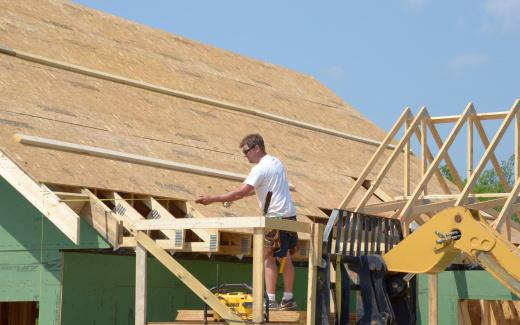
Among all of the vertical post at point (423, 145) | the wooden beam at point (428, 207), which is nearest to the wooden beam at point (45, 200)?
the wooden beam at point (428, 207)

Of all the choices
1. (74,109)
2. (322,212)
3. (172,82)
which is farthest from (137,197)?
(172,82)

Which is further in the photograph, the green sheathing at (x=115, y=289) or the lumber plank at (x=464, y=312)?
the lumber plank at (x=464, y=312)

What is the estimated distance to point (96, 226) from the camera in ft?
30.0

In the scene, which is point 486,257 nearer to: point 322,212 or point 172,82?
point 322,212

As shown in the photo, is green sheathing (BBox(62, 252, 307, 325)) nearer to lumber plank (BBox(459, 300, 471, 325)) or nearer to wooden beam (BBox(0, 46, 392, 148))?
lumber plank (BBox(459, 300, 471, 325))

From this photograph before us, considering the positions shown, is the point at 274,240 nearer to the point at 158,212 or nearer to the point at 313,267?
the point at 313,267

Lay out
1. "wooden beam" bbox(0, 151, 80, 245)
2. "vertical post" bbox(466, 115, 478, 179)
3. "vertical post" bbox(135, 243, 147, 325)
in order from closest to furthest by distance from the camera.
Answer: "vertical post" bbox(135, 243, 147, 325)
"wooden beam" bbox(0, 151, 80, 245)
"vertical post" bbox(466, 115, 478, 179)

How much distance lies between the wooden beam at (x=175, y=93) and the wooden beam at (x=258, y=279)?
6.09 metres

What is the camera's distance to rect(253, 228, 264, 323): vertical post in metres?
7.33

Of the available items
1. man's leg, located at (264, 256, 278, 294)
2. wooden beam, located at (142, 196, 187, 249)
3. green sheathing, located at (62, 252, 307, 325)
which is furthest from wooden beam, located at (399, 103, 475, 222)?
man's leg, located at (264, 256, 278, 294)

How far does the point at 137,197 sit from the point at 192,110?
418cm

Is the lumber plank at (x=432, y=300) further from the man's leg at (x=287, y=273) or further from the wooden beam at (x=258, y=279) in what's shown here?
the wooden beam at (x=258, y=279)

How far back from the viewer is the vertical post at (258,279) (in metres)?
7.33

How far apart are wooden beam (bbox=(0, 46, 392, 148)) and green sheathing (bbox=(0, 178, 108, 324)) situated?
8.78 feet
